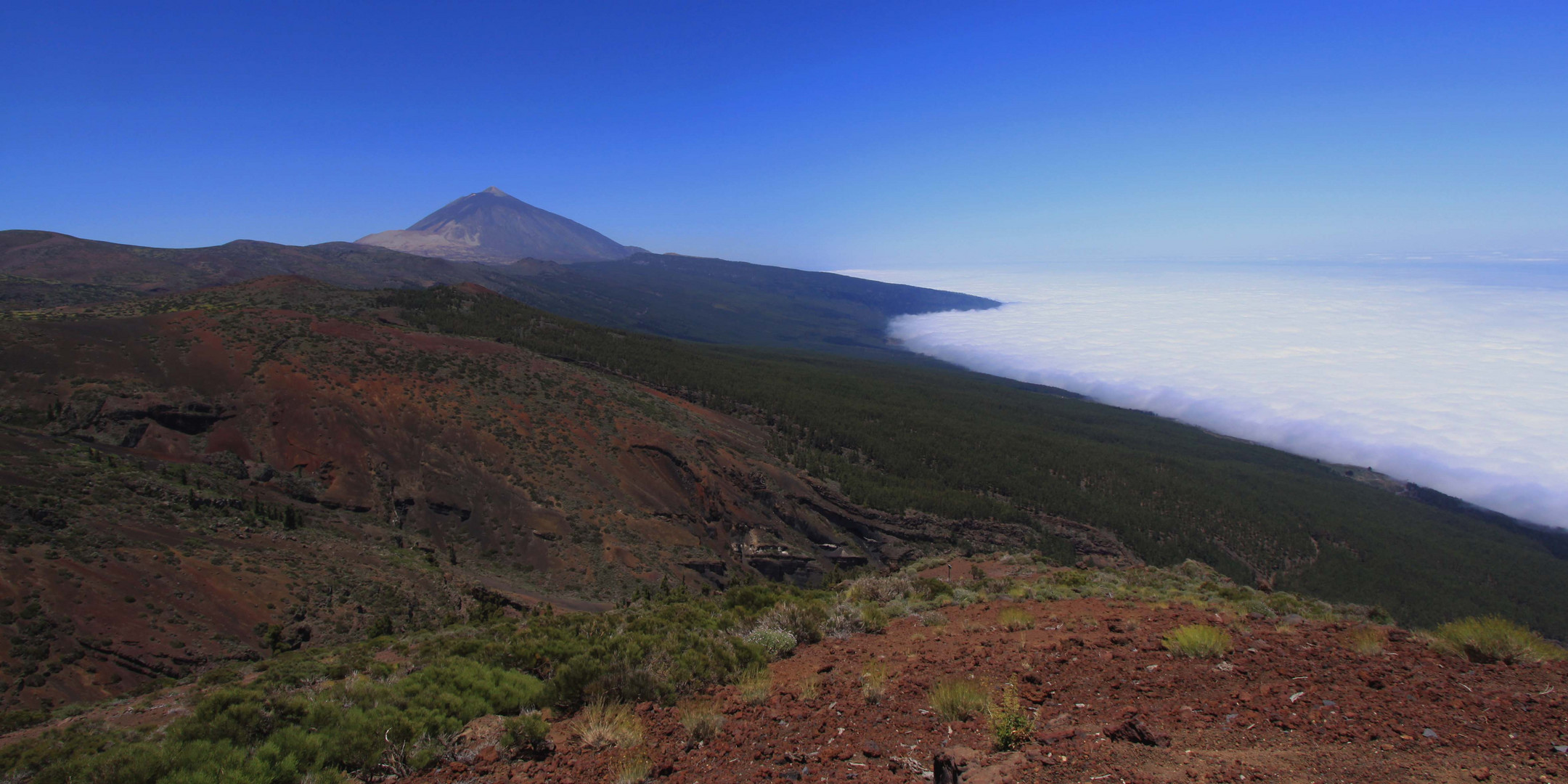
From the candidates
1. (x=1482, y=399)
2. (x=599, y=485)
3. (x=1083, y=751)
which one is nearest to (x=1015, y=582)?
(x=1083, y=751)

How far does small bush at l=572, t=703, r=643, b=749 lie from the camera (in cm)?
627

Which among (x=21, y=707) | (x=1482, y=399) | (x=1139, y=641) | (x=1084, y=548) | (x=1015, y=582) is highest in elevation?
(x=1482, y=399)

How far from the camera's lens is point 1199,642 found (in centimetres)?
748

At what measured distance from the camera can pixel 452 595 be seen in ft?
73.4

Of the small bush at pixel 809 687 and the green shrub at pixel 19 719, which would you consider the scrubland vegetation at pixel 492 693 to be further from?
the green shrub at pixel 19 719

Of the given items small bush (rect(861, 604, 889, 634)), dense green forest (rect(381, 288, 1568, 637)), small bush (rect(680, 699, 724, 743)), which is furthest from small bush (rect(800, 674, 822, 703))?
dense green forest (rect(381, 288, 1568, 637))

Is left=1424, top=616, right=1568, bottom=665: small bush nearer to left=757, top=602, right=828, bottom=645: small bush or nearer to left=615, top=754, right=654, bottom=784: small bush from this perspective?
left=757, top=602, right=828, bottom=645: small bush

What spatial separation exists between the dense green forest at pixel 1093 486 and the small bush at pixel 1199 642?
41647 mm

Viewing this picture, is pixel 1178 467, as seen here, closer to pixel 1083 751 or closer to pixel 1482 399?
pixel 1083 751

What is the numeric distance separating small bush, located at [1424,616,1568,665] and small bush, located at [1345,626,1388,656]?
1.66ft

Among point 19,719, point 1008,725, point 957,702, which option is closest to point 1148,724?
point 1008,725

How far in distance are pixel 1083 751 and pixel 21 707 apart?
20235mm

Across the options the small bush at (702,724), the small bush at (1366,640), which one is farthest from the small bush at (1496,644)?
the small bush at (702,724)

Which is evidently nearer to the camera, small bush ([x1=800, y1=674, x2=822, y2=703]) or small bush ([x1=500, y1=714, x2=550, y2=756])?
small bush ([x1=500, y1=714, x2=550, y2=756])
